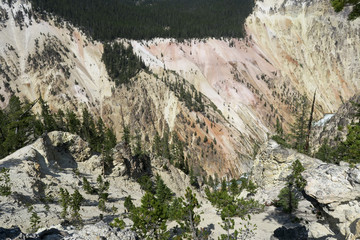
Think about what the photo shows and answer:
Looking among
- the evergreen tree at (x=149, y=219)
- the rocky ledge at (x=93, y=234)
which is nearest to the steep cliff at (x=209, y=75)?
the evergreen tree at (x=149, y=219)

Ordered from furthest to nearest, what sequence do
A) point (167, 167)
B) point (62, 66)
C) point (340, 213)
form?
point (62, 66), point (167, 167), point (340, 213)

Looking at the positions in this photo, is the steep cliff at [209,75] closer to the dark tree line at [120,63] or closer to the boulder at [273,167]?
the dark tree line at [120,63]

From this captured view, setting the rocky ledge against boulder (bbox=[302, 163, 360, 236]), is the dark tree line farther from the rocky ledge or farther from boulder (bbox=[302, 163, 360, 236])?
boulder (bbox=[302, 163, 360, 236])

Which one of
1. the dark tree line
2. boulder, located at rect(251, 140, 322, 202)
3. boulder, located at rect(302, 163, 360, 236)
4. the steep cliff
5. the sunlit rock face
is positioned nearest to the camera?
boulder, located at rect(302, 163, 360, 236)

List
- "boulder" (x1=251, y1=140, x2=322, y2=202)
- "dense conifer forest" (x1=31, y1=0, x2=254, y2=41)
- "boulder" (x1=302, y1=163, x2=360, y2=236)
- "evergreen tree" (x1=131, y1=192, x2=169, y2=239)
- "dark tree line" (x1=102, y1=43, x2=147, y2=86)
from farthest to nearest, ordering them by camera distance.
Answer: "dense conifer forest" (x1=31, y1=0, x2=254, y2=41) < "dark tree line" (x1=102, y1=43, x2=147, y2=86) < "boulder" (x1=251, y1=140, x2=322, y2=202) < "evergreen tree" (x1=131, y1=192, x2=169, y2=239) < "boulder" (x1=302, y1=163, x2=360, y2=236)

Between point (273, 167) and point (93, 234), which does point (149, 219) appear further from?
point (273, 167)

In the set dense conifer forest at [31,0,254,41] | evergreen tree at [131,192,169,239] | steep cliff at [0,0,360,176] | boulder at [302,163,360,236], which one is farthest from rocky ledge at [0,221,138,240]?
dense conifer forest at [31,0,254,41]

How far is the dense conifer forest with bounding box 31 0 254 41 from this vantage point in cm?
9650

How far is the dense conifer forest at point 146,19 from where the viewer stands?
317 feet

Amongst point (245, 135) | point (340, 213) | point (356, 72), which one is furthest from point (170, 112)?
point (356, 72)

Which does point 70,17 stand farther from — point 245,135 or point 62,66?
point 245,135

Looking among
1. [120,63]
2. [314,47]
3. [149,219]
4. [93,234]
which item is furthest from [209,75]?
[93,234]

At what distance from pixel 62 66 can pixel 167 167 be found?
56.2m

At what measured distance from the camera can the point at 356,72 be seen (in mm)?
117062
